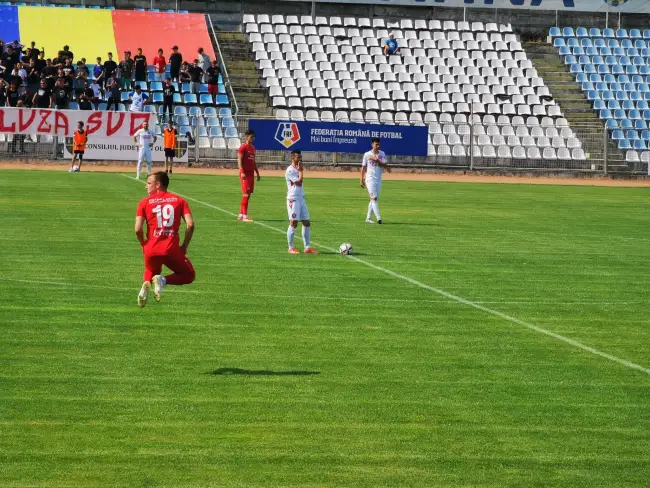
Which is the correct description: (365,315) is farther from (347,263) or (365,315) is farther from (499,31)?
(499,31)

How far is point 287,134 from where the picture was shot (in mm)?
50469

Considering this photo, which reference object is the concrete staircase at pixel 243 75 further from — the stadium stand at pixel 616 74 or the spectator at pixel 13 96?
the stadium stand at pixel 616 74

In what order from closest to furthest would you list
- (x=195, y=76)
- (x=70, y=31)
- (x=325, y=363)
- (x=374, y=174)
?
1. (x=325, y=363)
2. (x=374, y=174)
3. (x=195, y=76)
4. (x=70, y=31)

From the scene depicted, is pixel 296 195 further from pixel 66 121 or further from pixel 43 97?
pixel 43 97

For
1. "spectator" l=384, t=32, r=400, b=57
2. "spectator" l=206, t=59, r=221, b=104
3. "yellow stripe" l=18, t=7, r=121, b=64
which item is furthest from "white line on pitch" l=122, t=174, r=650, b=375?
"spectator" l=384, t=32, r=400, b=57

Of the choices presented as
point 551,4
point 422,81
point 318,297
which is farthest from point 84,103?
point 318,297

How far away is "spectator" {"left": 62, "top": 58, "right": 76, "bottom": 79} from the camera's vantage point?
162 feet

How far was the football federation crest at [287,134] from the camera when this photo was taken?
165 feet

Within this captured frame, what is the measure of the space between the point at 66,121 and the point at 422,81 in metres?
18.3

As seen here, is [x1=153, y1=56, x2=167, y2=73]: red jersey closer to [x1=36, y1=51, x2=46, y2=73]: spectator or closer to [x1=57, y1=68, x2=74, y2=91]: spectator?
[x1=57, y1=68, x2=74, y2=91]: spectator

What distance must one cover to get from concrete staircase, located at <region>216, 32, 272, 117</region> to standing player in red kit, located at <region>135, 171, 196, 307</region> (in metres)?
40.4

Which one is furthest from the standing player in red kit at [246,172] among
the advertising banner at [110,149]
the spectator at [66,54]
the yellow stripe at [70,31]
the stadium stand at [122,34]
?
the yellow stripe at [70,31]

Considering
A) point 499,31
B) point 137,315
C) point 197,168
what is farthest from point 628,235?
point 499,31

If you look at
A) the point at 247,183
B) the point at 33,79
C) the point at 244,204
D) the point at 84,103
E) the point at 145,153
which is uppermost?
the point at 33,79
